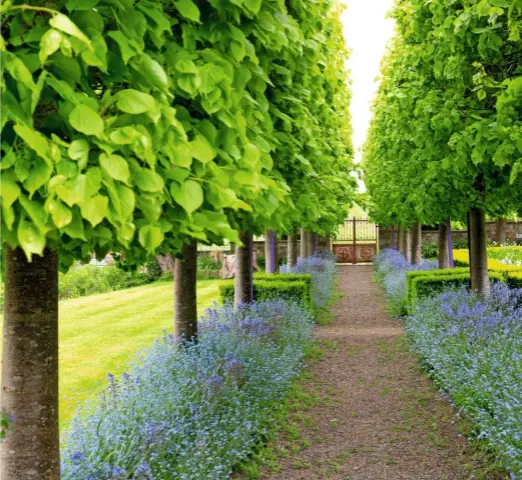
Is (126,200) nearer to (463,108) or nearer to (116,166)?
(116,166)

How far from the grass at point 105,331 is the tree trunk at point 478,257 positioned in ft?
18.8

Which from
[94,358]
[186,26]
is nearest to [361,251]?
[94,358]

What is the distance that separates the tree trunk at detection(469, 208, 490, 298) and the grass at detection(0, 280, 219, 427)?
226 inches

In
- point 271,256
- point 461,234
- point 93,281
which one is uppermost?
point 461,234

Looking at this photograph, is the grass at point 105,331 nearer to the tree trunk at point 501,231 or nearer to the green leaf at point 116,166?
the green leaf at point 116,166

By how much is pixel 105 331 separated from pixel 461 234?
26194 mm

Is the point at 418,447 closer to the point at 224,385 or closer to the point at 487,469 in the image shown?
the point at 487,469

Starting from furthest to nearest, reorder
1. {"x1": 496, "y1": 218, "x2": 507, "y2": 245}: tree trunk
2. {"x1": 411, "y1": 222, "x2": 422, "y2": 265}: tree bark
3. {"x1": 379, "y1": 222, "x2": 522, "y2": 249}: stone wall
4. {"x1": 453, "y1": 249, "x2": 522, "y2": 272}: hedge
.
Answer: {"x1": 379, "y1": 222, "x2": 522, "y2": 249}: stone wall, {"x1": 496, "y1": 218, "x2": 507, "y2": 245}: tree trunk, {"x1": 411, "y1": 222, "x2": 422, "y2": 265}: tree bark, {"x1": 453, "y1": 249, "x2": 522, "y2": 272}: hedge

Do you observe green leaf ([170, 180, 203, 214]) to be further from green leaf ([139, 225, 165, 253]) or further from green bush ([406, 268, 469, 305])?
green bush ([406, 268, 469, 305])

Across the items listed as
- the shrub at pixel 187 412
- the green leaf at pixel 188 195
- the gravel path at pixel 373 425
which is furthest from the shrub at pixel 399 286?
the green leaf at pixel 188 195

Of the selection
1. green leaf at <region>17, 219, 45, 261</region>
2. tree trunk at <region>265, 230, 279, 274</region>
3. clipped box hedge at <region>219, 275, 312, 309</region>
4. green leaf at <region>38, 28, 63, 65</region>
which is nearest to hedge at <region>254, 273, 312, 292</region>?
clipped box hedge at <region>219, 275, 312, 309</region>

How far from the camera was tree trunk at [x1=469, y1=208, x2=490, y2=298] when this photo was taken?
1177cm

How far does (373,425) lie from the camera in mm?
8227

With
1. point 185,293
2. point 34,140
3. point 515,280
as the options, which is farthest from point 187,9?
point 515,280
